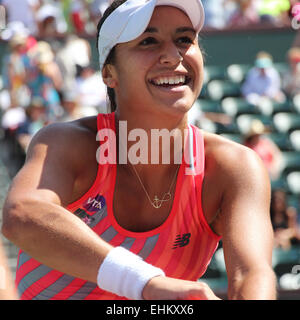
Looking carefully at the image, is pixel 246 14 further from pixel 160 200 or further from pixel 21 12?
pixel 160 200

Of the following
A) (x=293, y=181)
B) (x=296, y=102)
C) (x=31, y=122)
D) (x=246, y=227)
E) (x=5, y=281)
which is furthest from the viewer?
(x=296, y=102)

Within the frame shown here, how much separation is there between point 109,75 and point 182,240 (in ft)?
2.32

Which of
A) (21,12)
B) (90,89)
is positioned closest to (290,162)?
(90,89)

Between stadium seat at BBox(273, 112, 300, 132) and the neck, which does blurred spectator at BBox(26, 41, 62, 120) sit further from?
the neck

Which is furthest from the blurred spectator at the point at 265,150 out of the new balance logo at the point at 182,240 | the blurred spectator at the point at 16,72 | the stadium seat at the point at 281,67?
the new balance logo at the point at 182,240

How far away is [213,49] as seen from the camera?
11055 mm

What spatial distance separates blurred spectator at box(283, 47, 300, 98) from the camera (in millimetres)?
10219

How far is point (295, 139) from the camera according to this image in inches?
395

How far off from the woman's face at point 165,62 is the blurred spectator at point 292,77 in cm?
776

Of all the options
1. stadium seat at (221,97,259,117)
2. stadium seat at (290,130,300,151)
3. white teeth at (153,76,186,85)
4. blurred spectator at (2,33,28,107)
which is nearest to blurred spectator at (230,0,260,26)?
stadium seat at (221,97,259,117)

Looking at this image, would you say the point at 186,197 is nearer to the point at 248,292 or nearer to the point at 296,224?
the point at 248,292

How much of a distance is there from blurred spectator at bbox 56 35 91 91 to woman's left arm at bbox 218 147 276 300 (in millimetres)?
7417

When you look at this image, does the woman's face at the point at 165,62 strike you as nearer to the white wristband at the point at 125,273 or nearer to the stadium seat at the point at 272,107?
the white wristband at the point at 125,273
